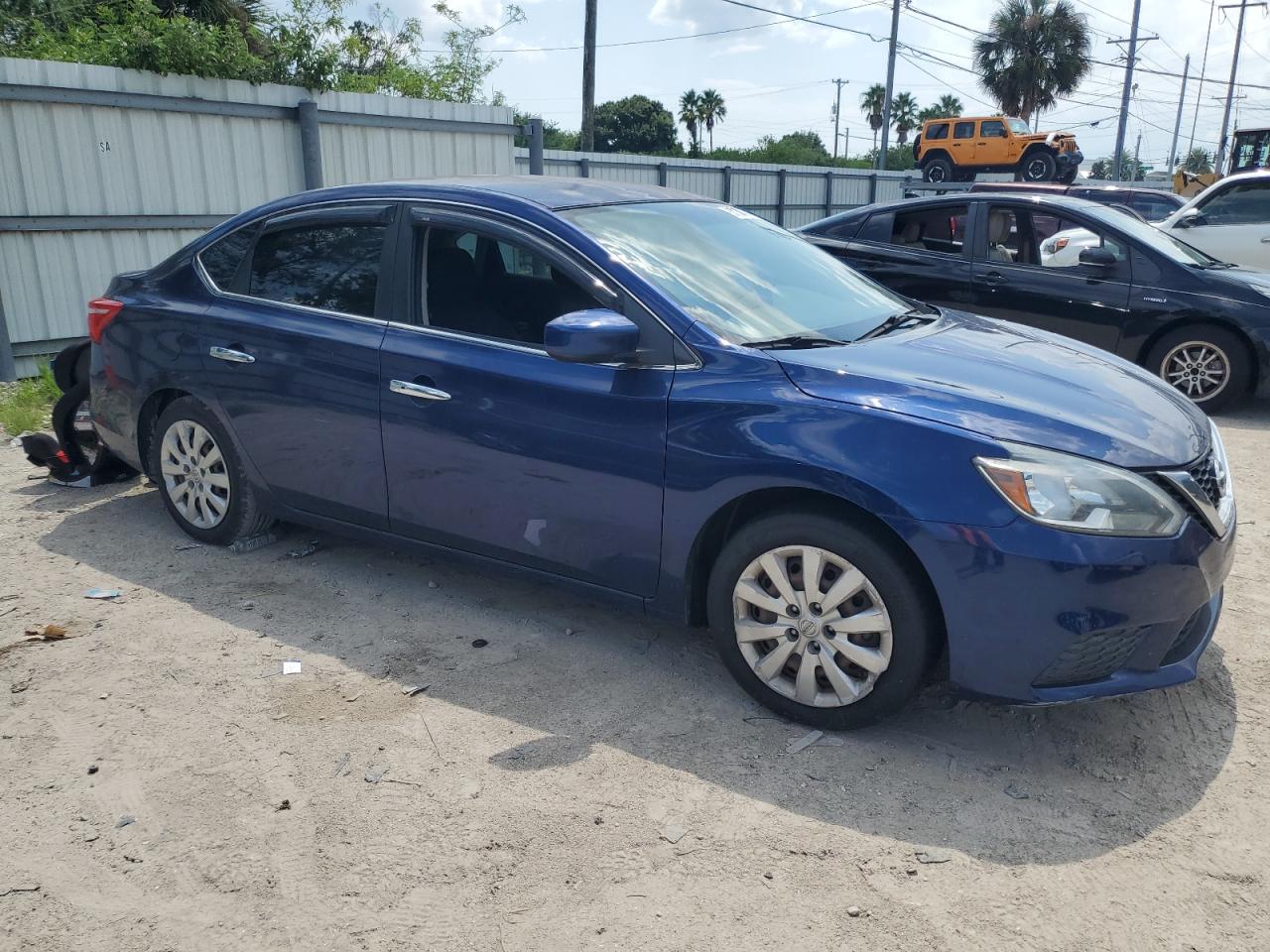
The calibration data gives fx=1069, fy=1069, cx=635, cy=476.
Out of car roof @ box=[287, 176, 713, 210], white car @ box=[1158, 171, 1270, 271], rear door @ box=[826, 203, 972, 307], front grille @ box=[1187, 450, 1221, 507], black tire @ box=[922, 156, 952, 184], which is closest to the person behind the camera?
front grille @ box=[1187, 450, 1221, 507]

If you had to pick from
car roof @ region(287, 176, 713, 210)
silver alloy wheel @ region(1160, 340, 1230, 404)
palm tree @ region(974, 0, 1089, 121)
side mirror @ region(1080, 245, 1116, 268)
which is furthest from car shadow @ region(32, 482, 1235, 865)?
palm tree @ region(974, 0, 1089, 121)

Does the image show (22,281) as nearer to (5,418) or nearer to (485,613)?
(5,418)

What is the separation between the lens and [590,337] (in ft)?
11.2

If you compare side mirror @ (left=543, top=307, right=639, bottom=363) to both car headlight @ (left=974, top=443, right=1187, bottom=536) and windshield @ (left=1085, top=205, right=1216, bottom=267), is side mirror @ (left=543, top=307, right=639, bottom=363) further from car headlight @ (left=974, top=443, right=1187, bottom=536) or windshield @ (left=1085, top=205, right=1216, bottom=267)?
windshield @ (left=1085, top=205, right=1216, bottom=267)

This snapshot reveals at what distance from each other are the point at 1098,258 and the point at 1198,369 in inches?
42.9

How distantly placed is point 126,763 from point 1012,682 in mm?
2686

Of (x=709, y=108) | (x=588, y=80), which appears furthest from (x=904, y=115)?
(x=588, y=80)

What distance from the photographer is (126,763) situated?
3307 millimetres

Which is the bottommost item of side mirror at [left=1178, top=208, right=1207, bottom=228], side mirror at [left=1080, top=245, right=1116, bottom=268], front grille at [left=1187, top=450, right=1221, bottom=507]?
front grille at [left=1187, top=450, right=1221, bottom=507]

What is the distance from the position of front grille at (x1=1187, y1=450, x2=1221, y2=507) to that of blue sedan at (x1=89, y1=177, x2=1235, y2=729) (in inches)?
0.5

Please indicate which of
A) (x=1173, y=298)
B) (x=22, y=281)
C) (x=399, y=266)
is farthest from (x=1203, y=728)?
(x=22, y=281)

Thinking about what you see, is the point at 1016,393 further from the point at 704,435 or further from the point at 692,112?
the point at 692,112

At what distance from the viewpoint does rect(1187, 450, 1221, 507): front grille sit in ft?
10.7

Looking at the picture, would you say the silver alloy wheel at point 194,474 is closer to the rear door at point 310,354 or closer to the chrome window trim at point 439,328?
the rear door at point 310,354
